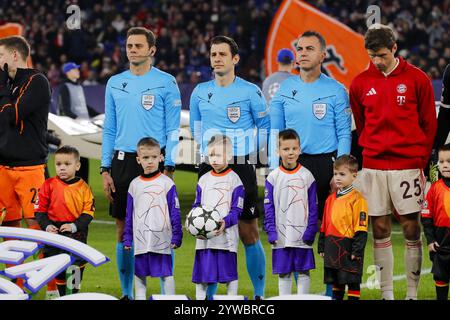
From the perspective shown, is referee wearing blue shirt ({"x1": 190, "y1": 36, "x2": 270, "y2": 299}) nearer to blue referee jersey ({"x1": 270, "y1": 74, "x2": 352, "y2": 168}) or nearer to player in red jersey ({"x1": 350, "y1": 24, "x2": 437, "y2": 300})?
blue referee jersey ({"x1": 270, "y1": 74, "x2": 352, "y2": 168})

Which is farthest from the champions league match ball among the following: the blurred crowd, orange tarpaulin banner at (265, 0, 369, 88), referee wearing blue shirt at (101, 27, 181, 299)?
Result: the blurred crowd

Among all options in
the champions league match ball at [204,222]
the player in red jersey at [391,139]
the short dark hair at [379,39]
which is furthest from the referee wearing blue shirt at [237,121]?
the short dark hair at [379,39]

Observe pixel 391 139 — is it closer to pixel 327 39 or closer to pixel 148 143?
pixel 148 143

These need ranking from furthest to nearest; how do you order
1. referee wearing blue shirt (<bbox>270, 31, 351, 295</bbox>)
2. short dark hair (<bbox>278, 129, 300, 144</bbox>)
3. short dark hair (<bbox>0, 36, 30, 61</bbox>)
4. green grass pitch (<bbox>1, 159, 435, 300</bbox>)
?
green grass pitch (<bbox>1, 159, 435, 300</bbox>) < short dark hair (<bbox>0, 36, 30, 61</bbox>) < referee wearing blue shirt (<bbox>270, 31, 351, 295</bbox>) < short dark hair (<bbox>278, 129, 300, 144</bbox>)

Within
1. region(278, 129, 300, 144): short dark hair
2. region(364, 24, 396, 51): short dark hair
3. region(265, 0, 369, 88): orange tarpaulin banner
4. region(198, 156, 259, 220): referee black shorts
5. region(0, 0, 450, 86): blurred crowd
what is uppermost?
region(0, 0, 450, 86): blurred crowd

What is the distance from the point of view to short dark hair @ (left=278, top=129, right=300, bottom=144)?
7.83 metres

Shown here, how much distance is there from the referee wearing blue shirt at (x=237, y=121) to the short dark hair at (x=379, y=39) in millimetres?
992

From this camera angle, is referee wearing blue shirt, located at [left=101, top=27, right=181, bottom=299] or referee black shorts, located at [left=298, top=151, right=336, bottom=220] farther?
referee wearing blue shirt, located at [left=101, top=27, right=181, bottom=299]

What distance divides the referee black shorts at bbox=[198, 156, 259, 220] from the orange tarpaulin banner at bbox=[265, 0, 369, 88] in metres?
9.72

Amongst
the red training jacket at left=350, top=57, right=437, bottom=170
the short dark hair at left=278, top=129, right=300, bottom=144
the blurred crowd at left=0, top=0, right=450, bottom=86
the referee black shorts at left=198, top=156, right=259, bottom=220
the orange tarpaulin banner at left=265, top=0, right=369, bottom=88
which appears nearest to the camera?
the short dark hair at left=278, top=129, right=300, bottom=144

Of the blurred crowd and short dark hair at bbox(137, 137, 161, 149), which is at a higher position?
the blurred crowd

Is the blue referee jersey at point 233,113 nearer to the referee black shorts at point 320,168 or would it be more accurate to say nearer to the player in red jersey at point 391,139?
the referee black shorts at point 320,168
